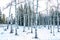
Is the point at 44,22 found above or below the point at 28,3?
below

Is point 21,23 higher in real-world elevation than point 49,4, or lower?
lower

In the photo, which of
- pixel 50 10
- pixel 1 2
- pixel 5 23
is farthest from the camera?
pixel 50 10

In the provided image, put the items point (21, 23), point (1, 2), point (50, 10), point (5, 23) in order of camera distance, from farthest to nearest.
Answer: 1. point (21, 23)
2. point (50, 10)
3. point (5, 23)
4. point (1, 2)

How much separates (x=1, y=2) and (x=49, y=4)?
880 centimetres

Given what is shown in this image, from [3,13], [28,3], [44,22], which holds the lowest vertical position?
[44,22]

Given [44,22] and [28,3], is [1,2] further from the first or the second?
[44,22]

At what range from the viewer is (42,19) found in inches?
1973

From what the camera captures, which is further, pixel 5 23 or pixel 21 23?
pixel 21 23

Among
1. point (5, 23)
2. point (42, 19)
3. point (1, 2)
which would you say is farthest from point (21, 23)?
point (42, 19)

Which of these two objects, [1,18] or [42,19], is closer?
[1,18]

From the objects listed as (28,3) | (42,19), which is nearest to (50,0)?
(28,3)

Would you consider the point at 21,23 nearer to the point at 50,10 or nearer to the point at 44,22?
the point at 50,10

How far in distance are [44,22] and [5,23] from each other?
2713 cm

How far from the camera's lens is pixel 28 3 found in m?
26.0
